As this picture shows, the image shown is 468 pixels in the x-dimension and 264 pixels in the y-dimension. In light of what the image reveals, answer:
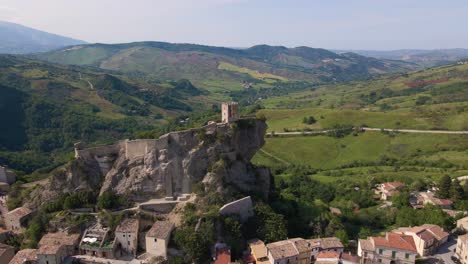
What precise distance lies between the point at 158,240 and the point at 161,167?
895 centimetres

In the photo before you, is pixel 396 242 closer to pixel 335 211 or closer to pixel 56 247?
pixel 335 211

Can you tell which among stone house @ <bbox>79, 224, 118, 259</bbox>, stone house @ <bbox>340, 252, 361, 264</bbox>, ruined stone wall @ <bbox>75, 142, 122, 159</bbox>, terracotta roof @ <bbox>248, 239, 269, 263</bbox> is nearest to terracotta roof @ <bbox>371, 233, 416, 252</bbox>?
stone house @ <bbox>340, 252, 361, 264</bbox>

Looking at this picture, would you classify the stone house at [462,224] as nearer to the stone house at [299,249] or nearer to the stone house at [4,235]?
the stone house at [299,249]

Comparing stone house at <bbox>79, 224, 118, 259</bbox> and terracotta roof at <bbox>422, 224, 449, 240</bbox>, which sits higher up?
stone house at <bbox>79, 224, 118, 259</bbox>

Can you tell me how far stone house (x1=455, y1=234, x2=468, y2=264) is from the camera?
1696 inches

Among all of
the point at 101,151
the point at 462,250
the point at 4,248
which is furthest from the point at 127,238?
the point at 462,250

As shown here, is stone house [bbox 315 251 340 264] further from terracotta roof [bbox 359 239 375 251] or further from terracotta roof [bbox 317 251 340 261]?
terracotta roof [bbox 359 239 375 251]

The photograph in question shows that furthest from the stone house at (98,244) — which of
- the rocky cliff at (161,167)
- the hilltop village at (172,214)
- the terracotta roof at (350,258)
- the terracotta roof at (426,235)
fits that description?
the terracotta roof at (426,235)

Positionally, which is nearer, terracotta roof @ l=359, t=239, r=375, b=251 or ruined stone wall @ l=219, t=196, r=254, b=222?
terracotta roof @ l=359, t=239, r=375, b=251

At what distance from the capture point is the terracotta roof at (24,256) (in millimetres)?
39469

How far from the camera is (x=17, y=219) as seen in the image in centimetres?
4506

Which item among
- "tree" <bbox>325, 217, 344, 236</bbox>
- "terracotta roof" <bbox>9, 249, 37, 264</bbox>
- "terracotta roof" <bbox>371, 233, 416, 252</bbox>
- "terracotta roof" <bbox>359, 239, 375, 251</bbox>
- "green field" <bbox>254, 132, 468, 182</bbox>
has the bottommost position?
"green field" <bbox>254, 132, 468, 182</bbox>

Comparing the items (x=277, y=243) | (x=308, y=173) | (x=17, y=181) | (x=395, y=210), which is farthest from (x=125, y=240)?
(x=308, y=173)

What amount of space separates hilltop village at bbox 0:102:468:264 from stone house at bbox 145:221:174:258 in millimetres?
105
